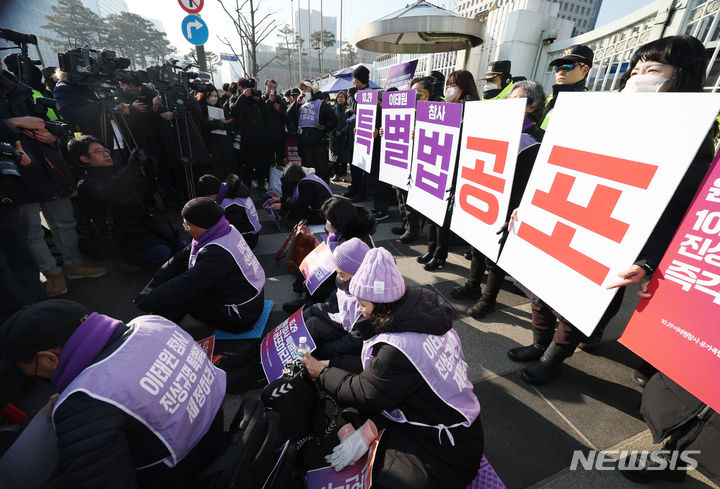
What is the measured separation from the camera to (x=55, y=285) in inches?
123

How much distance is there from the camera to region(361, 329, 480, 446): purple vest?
128cm

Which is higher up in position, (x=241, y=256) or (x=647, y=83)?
(x=647, y=83)

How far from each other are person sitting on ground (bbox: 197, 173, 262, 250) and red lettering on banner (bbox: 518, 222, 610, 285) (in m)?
2.79

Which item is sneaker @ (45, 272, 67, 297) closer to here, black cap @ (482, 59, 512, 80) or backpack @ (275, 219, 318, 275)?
backpack @ (275, 219, 318, 275)

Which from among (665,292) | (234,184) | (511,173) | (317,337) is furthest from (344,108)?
(665,292)

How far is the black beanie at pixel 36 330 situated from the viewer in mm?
1068

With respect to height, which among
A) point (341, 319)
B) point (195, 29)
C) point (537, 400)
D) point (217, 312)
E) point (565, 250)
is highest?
point (195, 29)

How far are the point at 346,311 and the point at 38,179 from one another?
3090 mm

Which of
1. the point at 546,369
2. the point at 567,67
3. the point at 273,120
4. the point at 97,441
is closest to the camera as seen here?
the point at 97,441

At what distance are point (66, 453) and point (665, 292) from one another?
231 centimetres

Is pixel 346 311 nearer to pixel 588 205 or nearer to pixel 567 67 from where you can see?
pixel 588 205

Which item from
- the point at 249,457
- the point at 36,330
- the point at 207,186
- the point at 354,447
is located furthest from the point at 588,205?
the point at 207,186

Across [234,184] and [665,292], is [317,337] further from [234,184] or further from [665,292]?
[234,184]

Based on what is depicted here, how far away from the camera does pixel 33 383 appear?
2176 mm
